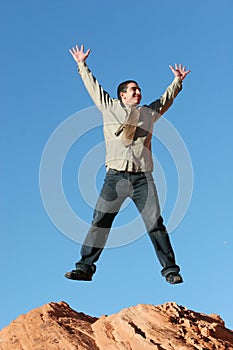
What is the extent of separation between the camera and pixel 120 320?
15516 millimetres

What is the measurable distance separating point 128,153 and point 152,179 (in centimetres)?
60

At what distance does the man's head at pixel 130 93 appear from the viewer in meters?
9.83

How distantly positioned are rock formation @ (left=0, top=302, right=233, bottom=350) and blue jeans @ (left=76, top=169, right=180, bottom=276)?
17.5ft

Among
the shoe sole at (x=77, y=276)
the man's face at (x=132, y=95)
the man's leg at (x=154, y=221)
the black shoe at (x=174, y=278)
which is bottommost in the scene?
the black shoe at (x=174, y=278)

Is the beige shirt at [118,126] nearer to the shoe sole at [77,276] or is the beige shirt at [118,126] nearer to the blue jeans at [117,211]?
the blue jeans at [117,211]

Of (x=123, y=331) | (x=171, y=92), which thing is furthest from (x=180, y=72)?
(x=123, y=331)

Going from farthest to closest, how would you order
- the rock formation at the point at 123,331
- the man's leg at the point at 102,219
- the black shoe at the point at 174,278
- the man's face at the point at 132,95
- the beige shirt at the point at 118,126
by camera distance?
the rock formation at the point at 123,331
the man's face at the point at 132,95
the beige shirt at the point at 118,126
the man's leg at the point at 102,219
the black shoe at the point at 174,278

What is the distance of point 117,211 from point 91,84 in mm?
2222

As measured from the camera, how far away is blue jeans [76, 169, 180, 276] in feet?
31.0

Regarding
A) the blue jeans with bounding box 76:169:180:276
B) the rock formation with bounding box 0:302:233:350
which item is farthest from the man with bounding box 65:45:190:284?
the rock formation with bounding box 0:302:233:350

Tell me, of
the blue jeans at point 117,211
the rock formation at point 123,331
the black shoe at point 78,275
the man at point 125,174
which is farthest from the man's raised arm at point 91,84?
the rock formation at point 123,331

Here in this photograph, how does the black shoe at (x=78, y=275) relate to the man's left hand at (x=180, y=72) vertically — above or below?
below

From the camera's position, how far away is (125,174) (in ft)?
31.6

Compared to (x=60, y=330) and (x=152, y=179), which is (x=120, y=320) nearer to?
(x=60, y=330)
